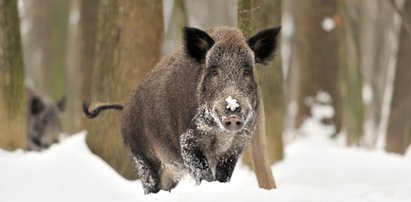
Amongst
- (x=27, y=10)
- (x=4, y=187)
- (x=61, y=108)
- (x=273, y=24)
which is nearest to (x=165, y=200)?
(x=4, y=187)

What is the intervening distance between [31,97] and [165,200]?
11.3 meters

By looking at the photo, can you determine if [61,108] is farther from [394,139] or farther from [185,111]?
[185,111]

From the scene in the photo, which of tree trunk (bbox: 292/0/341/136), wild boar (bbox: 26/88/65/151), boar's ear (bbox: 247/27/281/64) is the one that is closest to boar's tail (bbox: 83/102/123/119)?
boar's ear (bbox: 247/27/281/64)

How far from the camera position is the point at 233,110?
6773 millimetres

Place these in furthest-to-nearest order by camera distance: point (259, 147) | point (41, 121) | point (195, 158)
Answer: point (41, 121) → point (259, 147) → point (195, 158)

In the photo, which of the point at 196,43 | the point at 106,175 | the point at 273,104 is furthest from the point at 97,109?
the point at 273,104

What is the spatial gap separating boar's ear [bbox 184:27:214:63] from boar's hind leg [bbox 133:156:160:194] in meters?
1.60

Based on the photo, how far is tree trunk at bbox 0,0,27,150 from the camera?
33.4 ft

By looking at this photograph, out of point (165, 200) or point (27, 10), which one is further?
point (27, 10)

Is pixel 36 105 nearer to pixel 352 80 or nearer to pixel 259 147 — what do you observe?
pixel 352 80

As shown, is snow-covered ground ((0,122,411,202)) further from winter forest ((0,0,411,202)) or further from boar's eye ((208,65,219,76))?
Result: boar's eye ((208,65,219,76))

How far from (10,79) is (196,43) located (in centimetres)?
367

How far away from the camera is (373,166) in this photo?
1166 cm

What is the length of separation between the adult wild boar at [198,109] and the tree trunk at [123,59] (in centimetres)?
172
